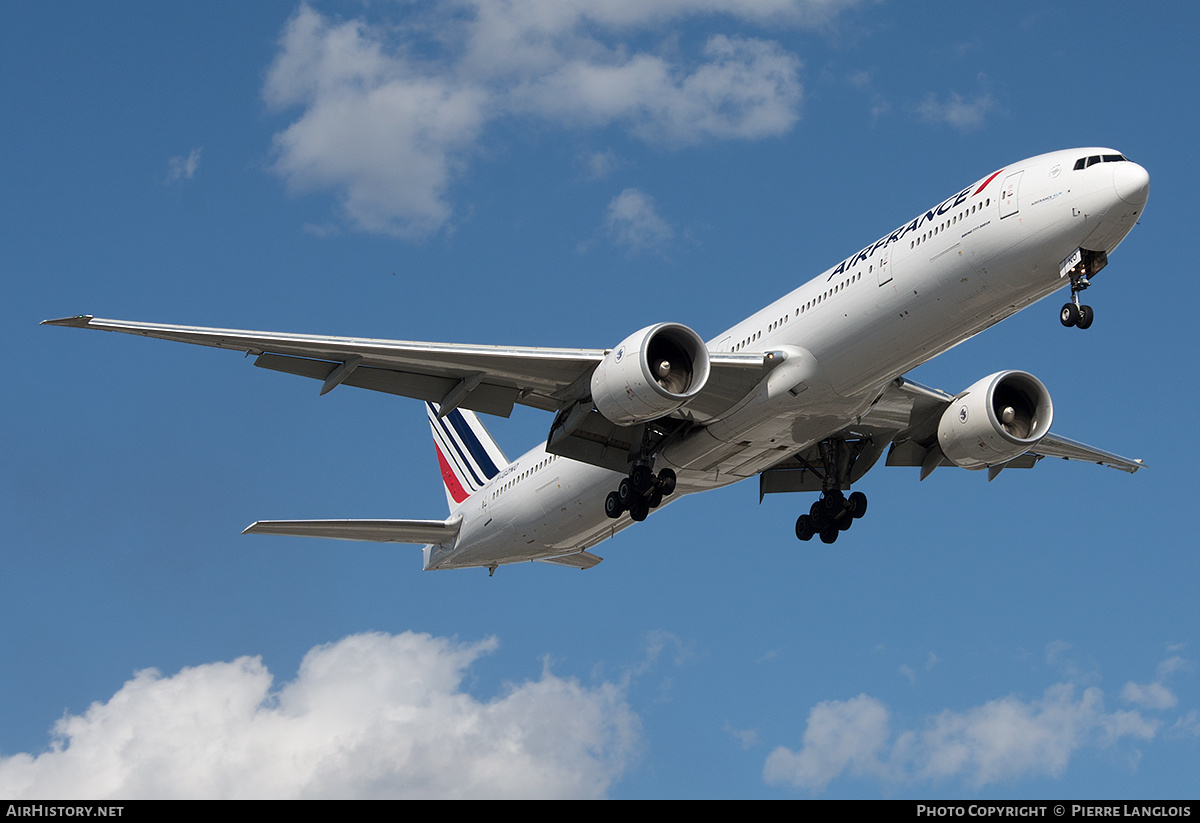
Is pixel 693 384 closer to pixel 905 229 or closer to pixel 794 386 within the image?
pixel 794 386

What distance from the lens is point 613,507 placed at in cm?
2595

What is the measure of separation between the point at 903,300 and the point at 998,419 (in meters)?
6.41

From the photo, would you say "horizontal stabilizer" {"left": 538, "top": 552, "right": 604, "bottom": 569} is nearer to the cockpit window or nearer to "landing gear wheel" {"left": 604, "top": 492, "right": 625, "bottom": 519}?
"landing gear wheel" {"left": 604, "top": 492, "right": 625, "bottom": 519}

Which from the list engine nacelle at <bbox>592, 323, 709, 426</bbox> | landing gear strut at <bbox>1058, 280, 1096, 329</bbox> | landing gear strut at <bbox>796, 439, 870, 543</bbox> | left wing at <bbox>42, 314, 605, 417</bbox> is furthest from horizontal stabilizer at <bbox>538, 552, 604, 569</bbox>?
landing gear strut at <bbox>1058, 280, 1096, 329</bbox>

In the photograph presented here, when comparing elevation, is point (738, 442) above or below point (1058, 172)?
below

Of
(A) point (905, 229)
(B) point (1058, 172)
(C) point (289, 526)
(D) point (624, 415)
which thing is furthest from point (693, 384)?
(C) point (289, 526)

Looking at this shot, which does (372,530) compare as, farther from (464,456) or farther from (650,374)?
(650,374)

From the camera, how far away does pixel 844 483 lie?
94.3ft

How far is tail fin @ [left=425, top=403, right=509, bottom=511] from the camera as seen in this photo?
3350 centimetres

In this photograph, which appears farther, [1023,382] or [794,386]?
[1023,382]

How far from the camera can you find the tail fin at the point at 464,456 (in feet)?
110
